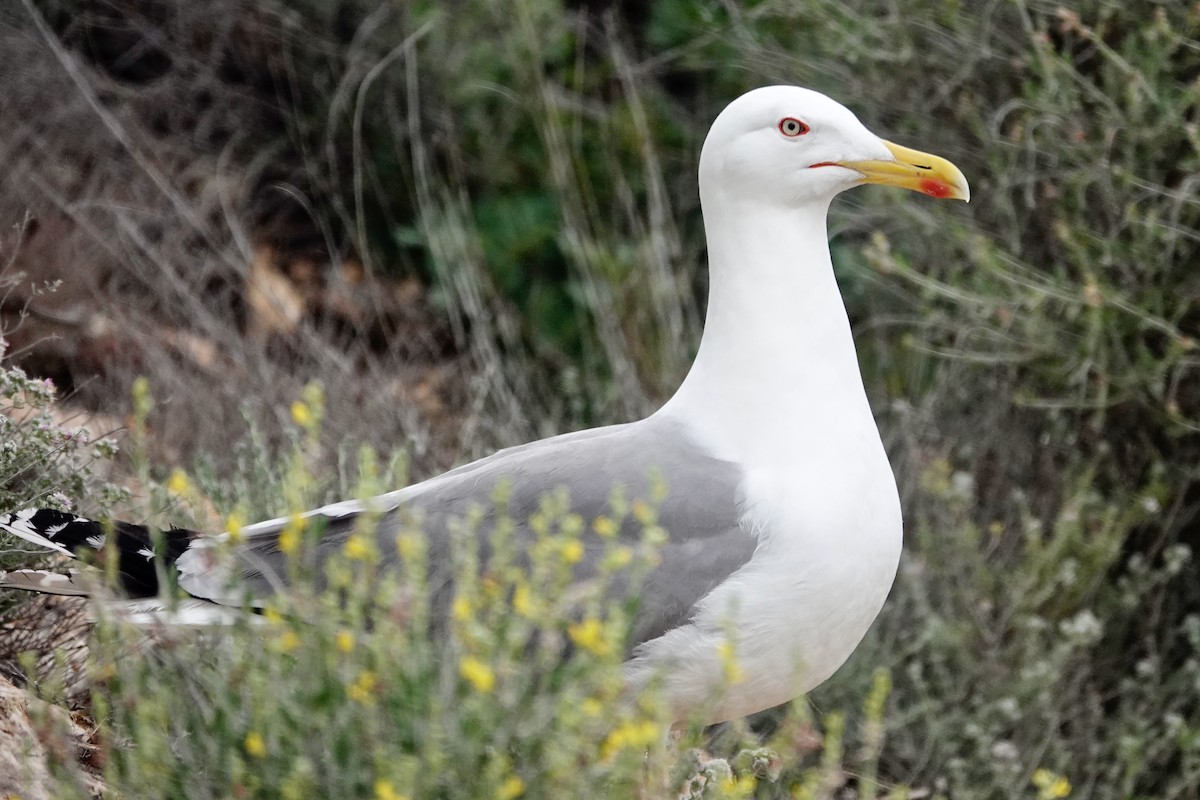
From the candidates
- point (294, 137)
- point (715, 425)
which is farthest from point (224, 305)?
point (715, 425)

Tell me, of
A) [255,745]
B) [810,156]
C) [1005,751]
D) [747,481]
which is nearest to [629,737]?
[255,745]

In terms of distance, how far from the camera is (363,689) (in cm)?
179

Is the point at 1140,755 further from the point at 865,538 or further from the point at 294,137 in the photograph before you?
the point at 294,137

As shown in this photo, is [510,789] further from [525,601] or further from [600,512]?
[600,512]

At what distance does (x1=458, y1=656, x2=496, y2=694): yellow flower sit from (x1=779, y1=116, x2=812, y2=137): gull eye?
135cm

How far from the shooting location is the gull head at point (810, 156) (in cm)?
278

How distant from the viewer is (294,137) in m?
5.77

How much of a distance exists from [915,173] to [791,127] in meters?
0.23

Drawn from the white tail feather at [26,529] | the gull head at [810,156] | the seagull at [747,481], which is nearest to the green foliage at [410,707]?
the seagull at [747,481]

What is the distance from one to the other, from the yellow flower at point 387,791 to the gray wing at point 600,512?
2.63 feet

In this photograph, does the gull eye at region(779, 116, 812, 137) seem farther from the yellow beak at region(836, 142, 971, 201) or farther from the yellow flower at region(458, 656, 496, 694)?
the yellow flower at region(458, 656, 496, 694)

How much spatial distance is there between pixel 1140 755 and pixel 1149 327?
1014 mm

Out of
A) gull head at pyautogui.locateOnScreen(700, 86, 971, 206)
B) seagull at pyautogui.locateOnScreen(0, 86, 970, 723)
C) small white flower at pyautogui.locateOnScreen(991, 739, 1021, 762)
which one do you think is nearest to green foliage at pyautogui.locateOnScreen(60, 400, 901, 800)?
seagull at pyautogui.locateOnScreen(0, 86, 970, 723)

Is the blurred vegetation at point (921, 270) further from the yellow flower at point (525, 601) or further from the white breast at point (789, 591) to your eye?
the yellow flower at point (525, 601)
